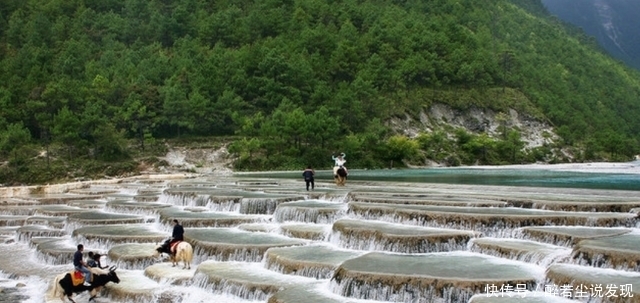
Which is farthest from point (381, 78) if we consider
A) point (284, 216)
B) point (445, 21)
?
point (284, 216)

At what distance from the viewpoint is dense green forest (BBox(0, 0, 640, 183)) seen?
76625mm

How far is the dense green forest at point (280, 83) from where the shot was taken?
76.6 m

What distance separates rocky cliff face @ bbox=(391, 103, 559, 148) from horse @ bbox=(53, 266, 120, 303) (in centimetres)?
7989

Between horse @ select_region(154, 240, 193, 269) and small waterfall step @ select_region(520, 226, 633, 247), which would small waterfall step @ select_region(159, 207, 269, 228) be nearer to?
horse @ select_region(154, 240, 193, 269)

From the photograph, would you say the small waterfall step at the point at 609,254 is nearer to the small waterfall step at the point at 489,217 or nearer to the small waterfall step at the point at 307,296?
the small waterfall step at the point at 489,217

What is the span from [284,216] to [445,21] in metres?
109

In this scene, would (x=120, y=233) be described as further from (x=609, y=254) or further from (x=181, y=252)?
(x=609, y=254)

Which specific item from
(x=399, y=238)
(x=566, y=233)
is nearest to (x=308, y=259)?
(x=399, y=238)

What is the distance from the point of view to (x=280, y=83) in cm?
9262

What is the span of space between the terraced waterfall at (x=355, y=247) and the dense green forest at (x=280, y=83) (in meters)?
41.0

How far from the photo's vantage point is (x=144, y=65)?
9838 cm

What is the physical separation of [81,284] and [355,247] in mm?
8919

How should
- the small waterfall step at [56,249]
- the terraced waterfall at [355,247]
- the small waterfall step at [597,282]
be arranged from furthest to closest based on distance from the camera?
the small waterfall step at [56,249]
the terraced waterfall at [355,247]
the small waterfall step at [597,282]

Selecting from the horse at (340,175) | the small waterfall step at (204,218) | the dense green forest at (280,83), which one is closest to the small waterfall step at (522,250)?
the small waterfall step at (204,218)
